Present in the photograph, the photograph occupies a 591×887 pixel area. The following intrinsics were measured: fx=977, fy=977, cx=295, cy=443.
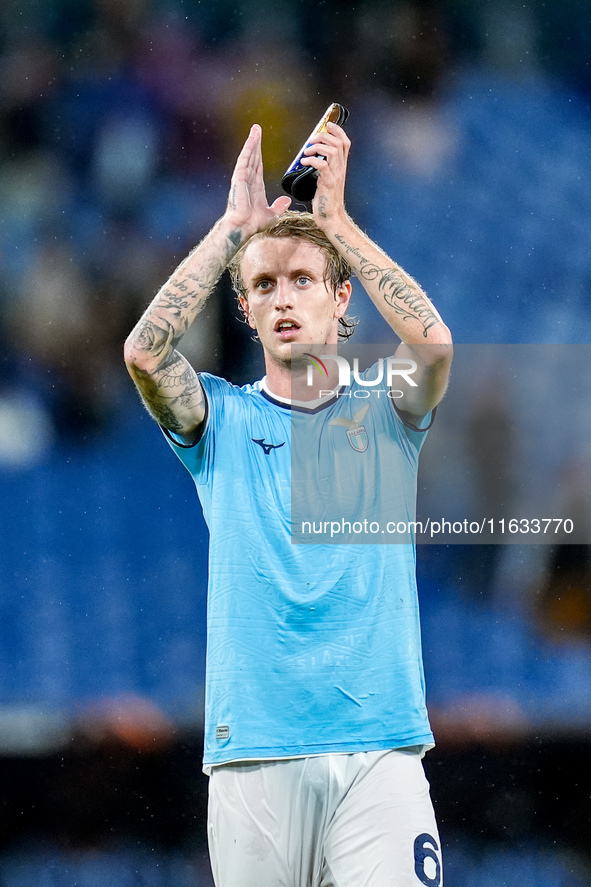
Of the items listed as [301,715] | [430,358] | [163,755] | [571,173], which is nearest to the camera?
[301,715]

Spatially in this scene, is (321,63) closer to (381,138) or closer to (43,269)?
(381,138)

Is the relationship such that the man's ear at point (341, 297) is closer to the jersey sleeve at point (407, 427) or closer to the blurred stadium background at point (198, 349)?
the jersey sleeve at point (407, 427)

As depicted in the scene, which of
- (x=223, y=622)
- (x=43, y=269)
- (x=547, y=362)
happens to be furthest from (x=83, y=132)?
(x=223, y=622)

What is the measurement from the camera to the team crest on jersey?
2326mm

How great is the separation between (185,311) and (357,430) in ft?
1.64

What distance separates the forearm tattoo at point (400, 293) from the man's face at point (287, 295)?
0.22 m

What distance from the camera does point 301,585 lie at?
2.11 meters

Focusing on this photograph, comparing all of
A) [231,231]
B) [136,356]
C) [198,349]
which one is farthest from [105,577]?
[231,231]

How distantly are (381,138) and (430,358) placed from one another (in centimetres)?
143

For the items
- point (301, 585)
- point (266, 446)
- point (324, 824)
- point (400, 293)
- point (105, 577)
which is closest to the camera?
point (324, 824)

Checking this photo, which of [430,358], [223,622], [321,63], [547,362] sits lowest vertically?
[223,622]

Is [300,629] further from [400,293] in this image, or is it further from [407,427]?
[400,293]

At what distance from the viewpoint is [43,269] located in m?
3.32

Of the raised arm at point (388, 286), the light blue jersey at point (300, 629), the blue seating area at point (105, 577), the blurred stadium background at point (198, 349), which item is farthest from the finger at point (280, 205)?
the blue seating area at point (105, 577)
